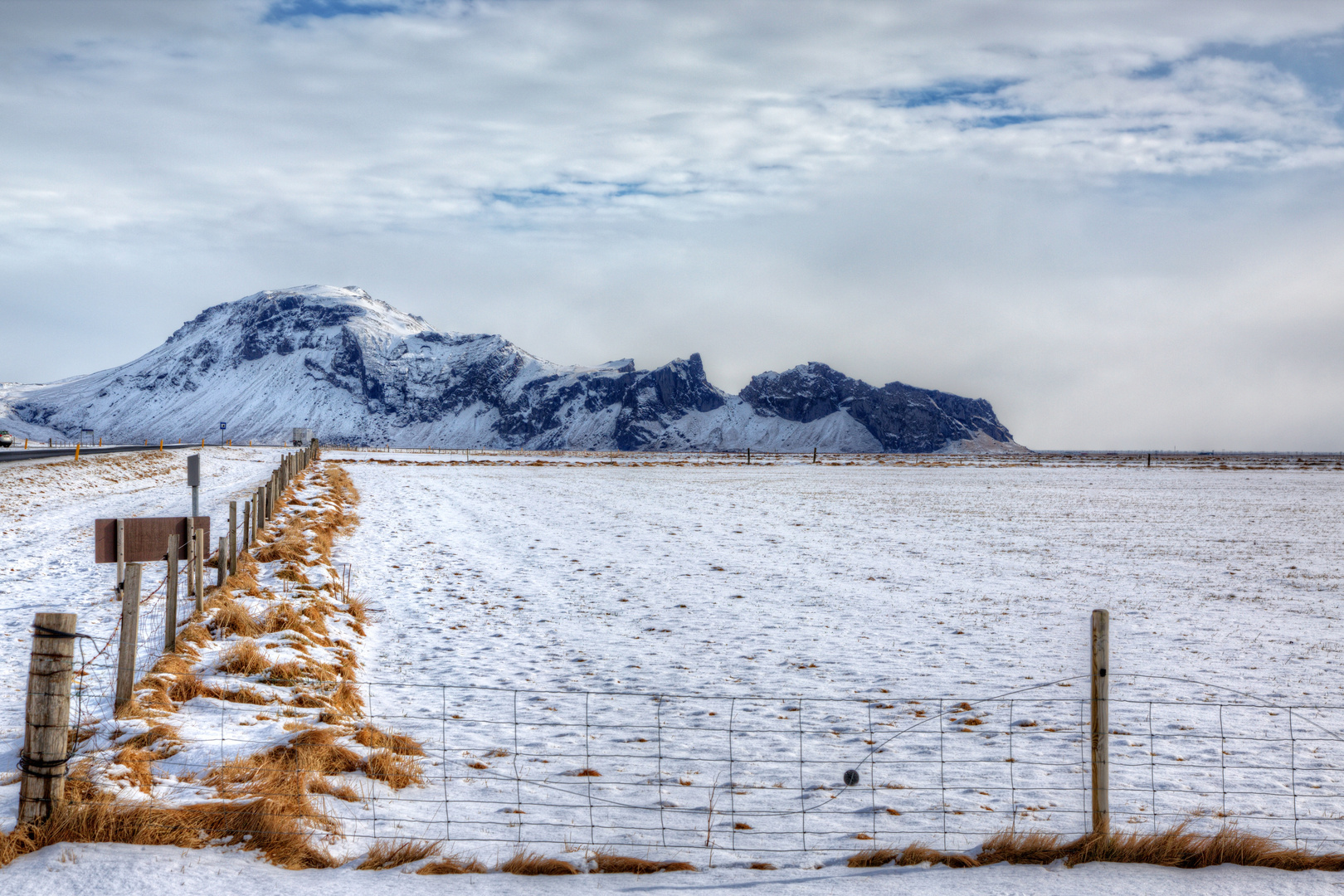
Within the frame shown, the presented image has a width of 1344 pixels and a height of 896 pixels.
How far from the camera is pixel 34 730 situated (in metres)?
5.65

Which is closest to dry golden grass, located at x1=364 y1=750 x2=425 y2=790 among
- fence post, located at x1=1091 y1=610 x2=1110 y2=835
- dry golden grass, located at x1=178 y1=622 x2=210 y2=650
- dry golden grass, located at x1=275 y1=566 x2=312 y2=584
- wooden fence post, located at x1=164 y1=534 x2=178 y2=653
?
wooden fence post, located at x1=164 y1=534 x2=178 y2=653

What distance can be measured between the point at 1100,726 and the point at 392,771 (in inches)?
231

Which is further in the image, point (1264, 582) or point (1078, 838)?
point (1264, 582)

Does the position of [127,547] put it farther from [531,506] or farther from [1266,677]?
[531,506]

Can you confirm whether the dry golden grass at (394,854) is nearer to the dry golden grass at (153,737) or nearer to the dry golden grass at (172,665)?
the dry golden grass at (153,737)

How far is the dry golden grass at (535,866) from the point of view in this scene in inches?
230

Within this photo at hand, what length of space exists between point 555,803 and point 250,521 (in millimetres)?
17268

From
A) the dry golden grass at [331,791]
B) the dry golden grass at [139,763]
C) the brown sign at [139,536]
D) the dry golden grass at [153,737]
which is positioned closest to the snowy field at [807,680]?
the dry golden grass at [331,791]

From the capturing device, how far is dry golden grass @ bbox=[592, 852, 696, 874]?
5965 mm

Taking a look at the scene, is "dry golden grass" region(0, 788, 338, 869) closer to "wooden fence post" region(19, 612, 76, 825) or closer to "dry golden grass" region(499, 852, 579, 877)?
"wooden fence post" region(19, 612, 76, 825)

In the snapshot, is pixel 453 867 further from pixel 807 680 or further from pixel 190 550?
pixel 190 550

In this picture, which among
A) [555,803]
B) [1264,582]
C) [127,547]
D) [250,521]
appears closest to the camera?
[555,803]

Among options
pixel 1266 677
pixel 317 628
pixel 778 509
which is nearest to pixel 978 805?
pixel 1266 677

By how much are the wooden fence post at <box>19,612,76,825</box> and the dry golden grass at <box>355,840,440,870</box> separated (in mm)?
2192
